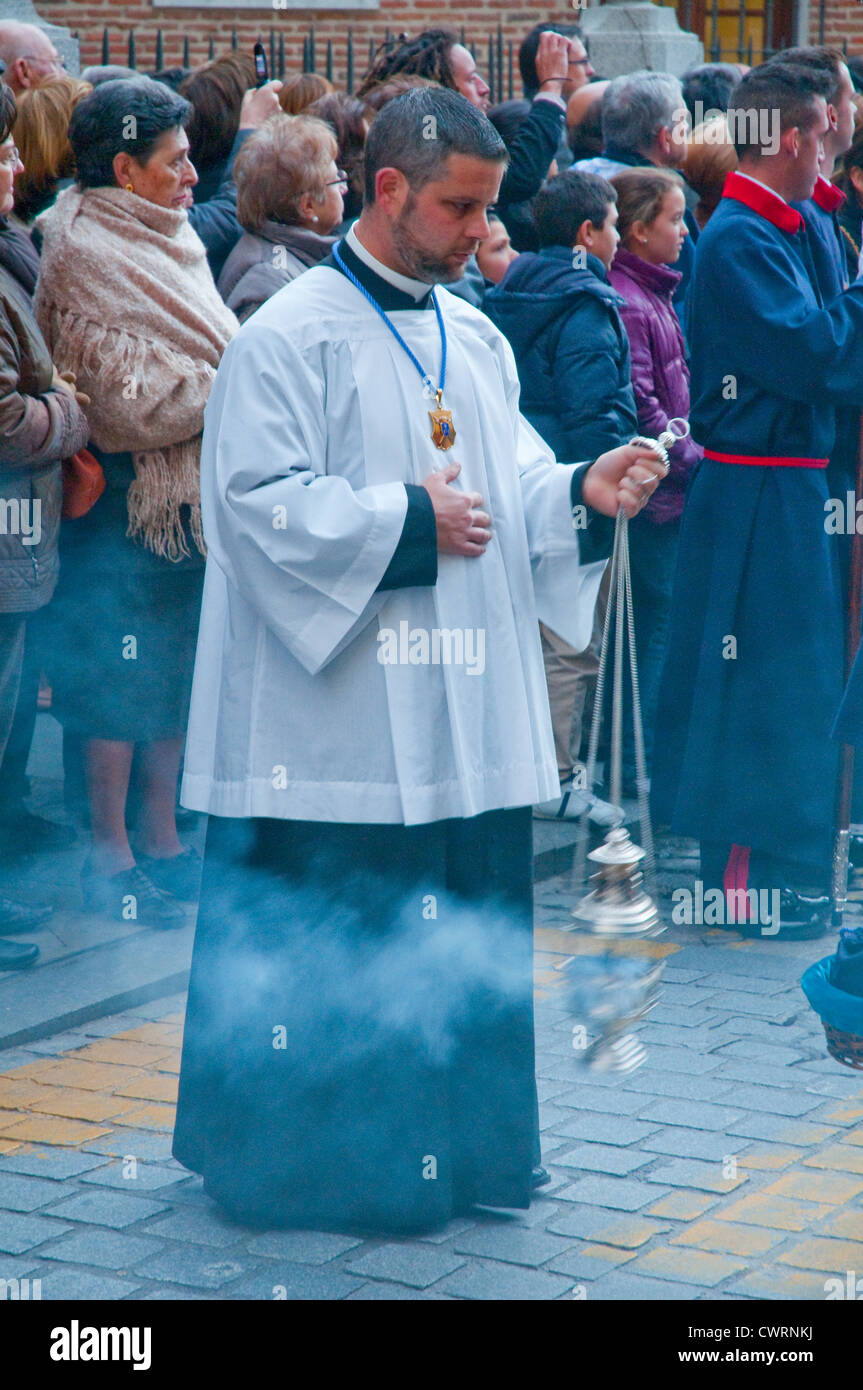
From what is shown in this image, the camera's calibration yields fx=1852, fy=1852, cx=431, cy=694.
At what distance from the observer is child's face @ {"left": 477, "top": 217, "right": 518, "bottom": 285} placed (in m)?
6.75

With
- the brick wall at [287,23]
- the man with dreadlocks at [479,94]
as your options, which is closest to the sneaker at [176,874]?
the man with dreadlocks at [479,94]

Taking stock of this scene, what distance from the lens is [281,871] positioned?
138 inches

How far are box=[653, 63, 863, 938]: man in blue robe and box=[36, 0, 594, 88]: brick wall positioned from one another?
30.3ft

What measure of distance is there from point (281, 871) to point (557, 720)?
289cm

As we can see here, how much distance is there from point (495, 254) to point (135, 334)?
2105mm

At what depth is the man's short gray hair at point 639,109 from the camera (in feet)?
22.5

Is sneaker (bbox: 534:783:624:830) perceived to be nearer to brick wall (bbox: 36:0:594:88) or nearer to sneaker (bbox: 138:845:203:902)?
sneaker (bbox: 138:845:203:902)

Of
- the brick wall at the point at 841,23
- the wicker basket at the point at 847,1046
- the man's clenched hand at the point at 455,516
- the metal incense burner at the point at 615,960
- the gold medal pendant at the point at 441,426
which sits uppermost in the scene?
the brick wall at the point at 841,23

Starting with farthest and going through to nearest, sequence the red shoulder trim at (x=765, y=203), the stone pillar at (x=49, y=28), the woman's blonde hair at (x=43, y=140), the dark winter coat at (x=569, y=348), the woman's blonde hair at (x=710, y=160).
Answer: the stone pillar at (x=49, y=28), the woman's blonde hair at (x=710, y=160), the dark winter coat at (x=569, y=348), the woman's blonde hair at (x=43, y=140), the red shoulder trim at (x=765, y=203)

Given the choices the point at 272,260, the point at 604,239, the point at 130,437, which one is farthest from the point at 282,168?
the point at 604,239

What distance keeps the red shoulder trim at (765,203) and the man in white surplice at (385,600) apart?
6.34 ft

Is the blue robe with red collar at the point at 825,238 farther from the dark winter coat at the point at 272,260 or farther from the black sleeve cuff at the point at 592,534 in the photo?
the black sleeve cuff at the point at 592,534

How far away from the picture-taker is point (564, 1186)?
3.67 meters

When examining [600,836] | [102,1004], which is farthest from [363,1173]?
[600,836]
